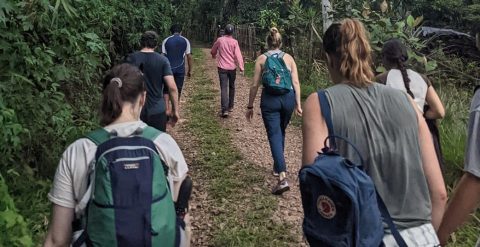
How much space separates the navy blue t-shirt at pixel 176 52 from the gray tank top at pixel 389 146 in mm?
7146

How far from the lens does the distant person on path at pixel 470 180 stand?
1.99 m

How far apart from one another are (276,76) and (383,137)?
11.6 feet

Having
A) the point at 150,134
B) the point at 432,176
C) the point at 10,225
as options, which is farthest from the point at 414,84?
the point at 10,225

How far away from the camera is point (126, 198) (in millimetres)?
2090

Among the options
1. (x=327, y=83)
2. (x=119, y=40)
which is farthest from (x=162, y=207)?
(x=327, y=83)

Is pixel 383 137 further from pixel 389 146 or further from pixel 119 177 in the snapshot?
pixel 119 177

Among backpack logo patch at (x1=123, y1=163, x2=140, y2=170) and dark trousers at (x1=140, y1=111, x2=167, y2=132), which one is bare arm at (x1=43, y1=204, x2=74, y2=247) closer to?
backpack logo patch at (x1=123, y1=163, x2=140, y2=170)

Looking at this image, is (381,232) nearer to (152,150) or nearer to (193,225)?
(152,150)

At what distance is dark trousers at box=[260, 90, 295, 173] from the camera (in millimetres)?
5738

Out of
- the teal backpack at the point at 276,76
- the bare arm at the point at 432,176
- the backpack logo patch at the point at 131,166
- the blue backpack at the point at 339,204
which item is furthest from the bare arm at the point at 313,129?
the teal backpack at the point at 276,76

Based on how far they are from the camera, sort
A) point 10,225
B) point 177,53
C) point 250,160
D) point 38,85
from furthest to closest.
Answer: point 177,53
point 250,160
point 38,85
point 10,225

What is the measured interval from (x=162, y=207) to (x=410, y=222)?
101 cm

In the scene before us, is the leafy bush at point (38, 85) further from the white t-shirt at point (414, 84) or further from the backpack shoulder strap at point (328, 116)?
the white t-shirt at point (414, 84)

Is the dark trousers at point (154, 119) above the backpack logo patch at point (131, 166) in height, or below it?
below
